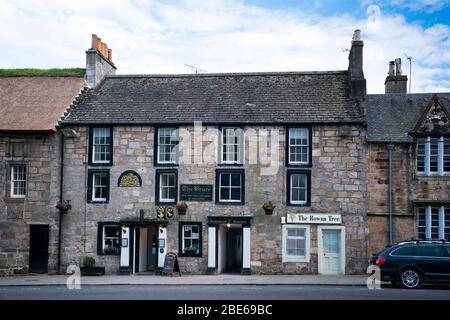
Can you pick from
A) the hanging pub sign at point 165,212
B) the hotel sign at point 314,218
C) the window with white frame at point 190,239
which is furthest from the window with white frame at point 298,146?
the hanging pub sign at point 165,212

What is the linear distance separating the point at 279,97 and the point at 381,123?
4.88m

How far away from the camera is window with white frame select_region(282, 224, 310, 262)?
74.6 ft

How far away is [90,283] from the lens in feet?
65.8

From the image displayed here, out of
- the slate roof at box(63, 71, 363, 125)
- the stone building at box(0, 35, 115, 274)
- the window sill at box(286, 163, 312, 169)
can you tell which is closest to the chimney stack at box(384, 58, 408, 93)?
the slate roof at box(63, 71, 363, 125)

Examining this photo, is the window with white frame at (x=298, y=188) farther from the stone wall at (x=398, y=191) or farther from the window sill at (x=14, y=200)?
the window sill at (x=14, y=200)

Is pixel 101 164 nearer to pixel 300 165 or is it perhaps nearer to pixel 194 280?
pixel 194 280

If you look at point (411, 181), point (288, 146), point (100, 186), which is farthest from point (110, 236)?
point (411, 181)

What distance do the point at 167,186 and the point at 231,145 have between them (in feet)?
11.4

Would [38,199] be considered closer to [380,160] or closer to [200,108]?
[200,108]

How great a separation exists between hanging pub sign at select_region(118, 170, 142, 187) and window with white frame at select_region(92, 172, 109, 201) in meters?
0.74

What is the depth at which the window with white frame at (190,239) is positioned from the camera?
2325 centimetres

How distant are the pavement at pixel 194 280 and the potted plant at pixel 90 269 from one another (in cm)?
66

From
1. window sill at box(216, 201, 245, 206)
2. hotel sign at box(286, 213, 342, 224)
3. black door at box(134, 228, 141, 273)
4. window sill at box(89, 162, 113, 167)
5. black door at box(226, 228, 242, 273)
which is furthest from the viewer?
black door at box(226, 228, 242, 273)

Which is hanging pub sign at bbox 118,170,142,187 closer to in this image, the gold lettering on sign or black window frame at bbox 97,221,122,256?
the gold lettering on sign
